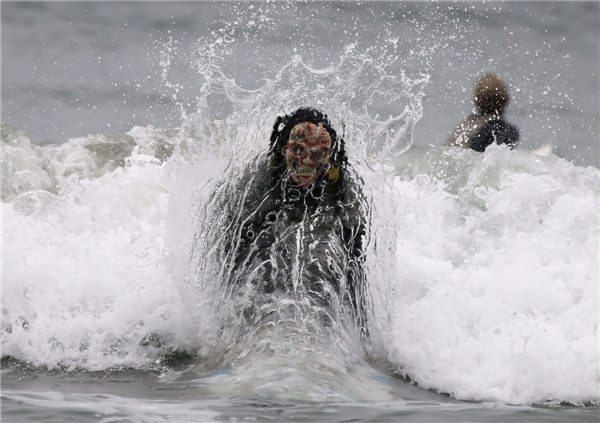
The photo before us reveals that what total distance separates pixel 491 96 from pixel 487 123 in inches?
16.8

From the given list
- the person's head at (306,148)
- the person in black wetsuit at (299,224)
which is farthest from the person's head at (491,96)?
the person's head at (306,148)

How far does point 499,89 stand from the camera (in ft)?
26.5

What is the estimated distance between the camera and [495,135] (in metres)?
8.58

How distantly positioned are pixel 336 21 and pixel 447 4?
98.3 inches

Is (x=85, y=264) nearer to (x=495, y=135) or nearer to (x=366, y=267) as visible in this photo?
(x=366, y=267)

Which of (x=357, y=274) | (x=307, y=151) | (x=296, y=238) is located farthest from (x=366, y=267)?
(x=307, y=151)

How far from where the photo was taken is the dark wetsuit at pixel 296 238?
4.59 m

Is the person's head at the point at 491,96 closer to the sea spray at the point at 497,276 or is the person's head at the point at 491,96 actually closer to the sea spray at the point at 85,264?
the sea spray at the point at 497,276

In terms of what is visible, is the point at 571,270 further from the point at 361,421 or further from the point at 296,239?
the point at 361,421

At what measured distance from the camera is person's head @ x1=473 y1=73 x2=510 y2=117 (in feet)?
26.3

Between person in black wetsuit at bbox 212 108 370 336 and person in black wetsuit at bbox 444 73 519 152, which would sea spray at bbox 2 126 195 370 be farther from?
person in black wetsuit at bbox 444 73 519 152

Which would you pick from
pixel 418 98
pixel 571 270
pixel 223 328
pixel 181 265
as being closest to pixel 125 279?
pixel 181 265

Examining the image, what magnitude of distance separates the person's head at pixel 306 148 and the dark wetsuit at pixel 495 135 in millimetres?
4153

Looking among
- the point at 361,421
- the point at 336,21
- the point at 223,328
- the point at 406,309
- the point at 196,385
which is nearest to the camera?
the point at 361,421
